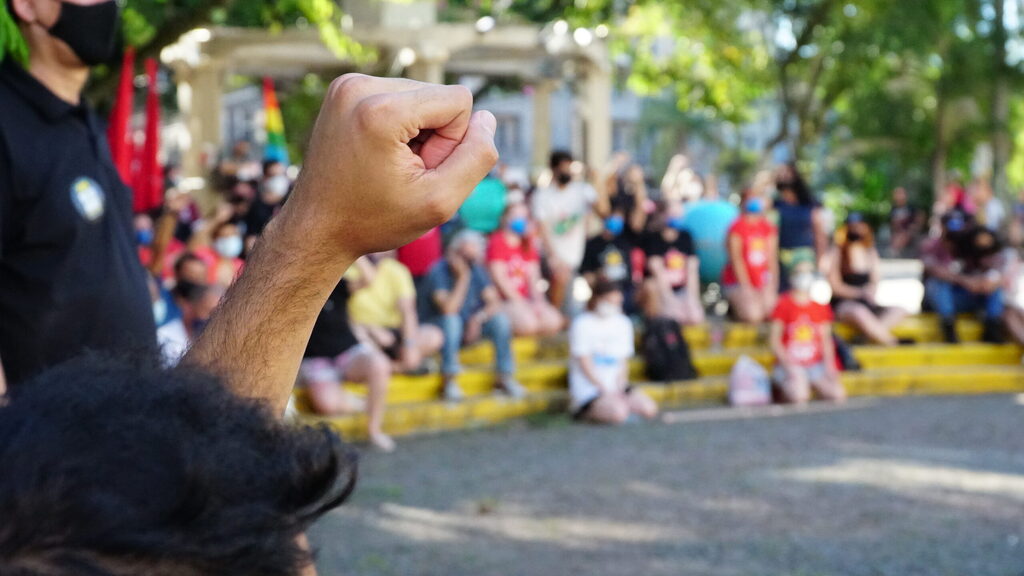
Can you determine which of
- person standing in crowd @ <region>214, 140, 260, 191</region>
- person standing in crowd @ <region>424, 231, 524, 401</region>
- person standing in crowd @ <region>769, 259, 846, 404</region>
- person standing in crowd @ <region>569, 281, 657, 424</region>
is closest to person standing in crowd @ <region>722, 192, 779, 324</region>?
person standing in crowd @ <region>769, 259, 846, 404</region>

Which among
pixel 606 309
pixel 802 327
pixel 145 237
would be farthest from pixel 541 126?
pixel 145 237

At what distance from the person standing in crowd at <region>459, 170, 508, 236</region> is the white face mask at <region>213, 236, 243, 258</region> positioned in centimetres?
300

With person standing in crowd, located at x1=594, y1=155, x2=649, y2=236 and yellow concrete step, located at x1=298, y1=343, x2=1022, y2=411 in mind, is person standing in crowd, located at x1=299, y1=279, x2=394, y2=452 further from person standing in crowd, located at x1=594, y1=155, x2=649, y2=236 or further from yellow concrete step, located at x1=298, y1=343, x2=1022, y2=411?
person standing in crowd, located at x1=594, y1=155, x2=649, y2=236

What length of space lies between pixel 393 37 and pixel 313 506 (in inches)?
465

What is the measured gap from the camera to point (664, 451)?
27.9ft

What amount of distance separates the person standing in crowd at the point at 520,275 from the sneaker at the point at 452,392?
1106 mm

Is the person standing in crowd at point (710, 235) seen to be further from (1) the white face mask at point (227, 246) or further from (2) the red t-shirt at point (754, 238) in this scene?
(1) the white face mask at point (227, 246)

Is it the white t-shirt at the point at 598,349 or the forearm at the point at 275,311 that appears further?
the white t-shirt at the point at 598,349

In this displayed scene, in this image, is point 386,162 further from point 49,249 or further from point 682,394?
point 682,394

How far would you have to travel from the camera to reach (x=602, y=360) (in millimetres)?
9867

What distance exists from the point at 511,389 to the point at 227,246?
9.28ft

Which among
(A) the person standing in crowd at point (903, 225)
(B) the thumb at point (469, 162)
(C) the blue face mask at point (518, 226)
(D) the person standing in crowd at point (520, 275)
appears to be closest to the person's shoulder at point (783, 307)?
(D) the person standing in crowd at point (520, 275)

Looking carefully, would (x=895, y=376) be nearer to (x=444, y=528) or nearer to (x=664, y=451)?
(x=664, y=451)

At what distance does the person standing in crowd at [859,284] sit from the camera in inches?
478
